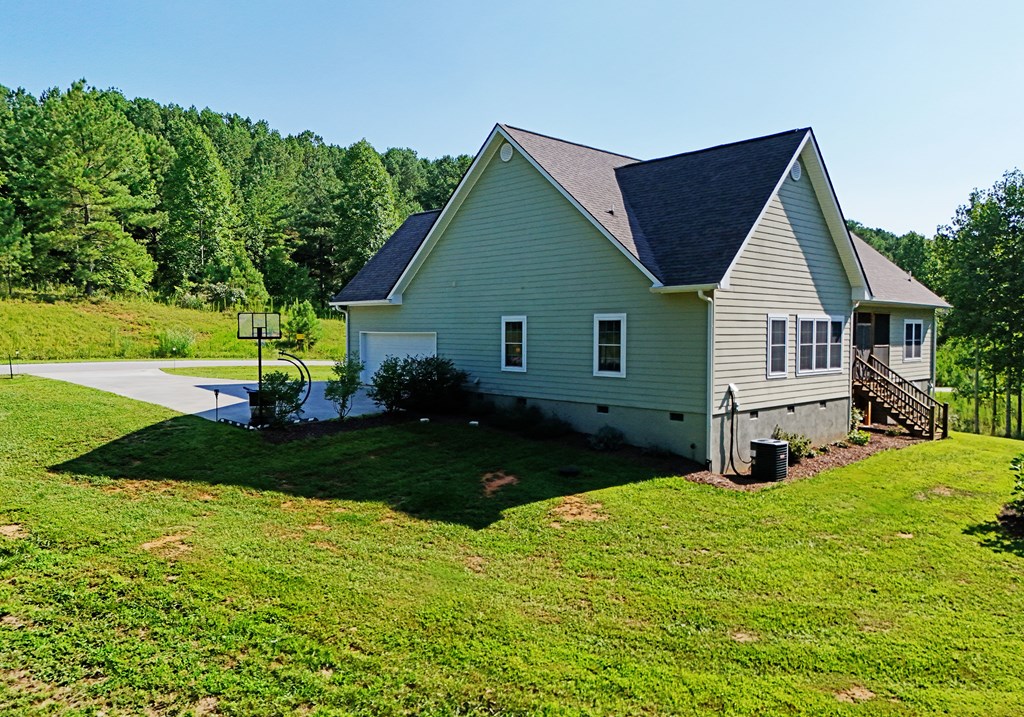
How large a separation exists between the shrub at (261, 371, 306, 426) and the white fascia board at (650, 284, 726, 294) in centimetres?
848

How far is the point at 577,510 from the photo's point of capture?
10.1m

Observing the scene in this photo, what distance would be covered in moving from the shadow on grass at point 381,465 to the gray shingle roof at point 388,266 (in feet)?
24.3

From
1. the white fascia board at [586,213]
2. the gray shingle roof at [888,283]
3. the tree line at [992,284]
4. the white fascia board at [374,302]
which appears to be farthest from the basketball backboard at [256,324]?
the tree line at [992,284]

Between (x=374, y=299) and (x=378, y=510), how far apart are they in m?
11.6

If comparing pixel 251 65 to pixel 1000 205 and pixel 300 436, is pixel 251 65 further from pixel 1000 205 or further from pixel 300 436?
pixel 1000 205

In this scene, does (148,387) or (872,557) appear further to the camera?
(148,387)

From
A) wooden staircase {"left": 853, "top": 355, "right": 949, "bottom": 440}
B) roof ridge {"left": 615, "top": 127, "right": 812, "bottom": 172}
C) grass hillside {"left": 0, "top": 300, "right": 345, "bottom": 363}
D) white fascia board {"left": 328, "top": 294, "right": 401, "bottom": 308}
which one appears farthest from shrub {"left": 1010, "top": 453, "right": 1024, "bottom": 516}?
grass hillside {"left": 0, "top": 300, "right": 345, "bottom": 363}

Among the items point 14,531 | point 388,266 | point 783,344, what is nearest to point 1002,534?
point 783,344

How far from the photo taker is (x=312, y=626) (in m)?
5.96

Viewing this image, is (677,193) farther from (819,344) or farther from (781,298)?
(819,344)

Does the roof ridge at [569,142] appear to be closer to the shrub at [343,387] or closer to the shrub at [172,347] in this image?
the shrub at [343,387]

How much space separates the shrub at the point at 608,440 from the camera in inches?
542

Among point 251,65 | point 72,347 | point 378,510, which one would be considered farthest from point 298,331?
point 378,510

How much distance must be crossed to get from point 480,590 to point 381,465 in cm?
568
